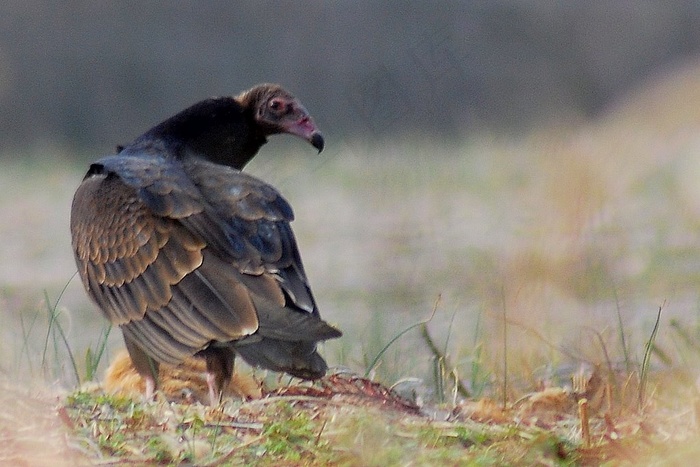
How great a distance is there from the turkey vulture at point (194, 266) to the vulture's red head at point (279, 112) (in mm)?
519

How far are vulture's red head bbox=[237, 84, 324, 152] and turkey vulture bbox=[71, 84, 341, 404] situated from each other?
519 millimetres

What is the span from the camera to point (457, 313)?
279 inches

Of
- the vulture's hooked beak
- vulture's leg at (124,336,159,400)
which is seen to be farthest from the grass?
the vulture's hooked beak

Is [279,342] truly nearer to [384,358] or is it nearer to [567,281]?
[384,358]

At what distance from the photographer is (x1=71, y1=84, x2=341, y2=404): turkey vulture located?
4285 mm

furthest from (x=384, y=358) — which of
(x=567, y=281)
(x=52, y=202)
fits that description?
(x=52, y=202)

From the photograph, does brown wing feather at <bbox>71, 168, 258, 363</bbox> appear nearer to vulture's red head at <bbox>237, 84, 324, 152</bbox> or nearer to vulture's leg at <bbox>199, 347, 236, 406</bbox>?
vulture's leg at <bbox>199, 347, 236, 406</bbox>

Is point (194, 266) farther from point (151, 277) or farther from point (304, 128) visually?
point (304, 128)

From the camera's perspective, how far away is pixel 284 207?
4.79 metres

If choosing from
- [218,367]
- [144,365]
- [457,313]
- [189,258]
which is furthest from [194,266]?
[457,313]

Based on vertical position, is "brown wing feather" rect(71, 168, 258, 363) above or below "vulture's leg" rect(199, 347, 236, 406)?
above

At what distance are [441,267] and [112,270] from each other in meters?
4.11

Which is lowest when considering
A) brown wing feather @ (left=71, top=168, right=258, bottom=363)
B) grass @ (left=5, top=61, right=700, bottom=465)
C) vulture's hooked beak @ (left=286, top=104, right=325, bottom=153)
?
grass @ (left=5, top=61, right=700, bottom=465)

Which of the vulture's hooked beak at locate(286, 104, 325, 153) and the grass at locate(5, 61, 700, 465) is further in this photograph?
the vulture's hooked beak at locate(286, 104, 325, 153)
